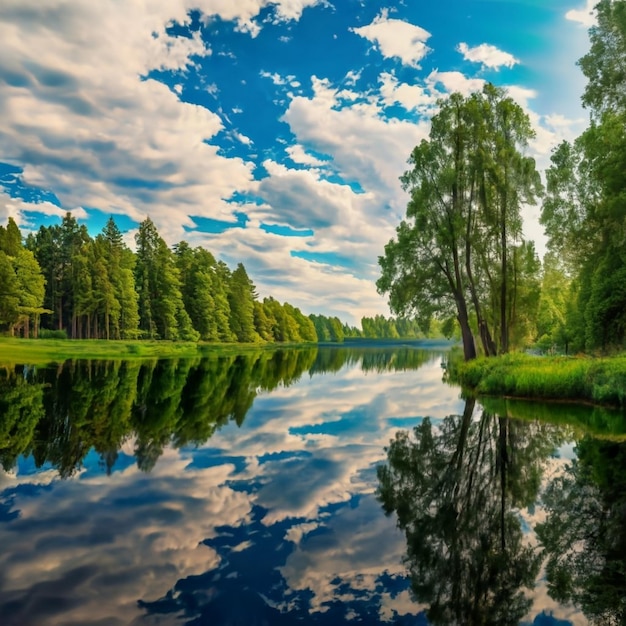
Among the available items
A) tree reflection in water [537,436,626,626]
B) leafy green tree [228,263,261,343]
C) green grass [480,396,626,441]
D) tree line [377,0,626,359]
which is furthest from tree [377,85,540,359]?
leafy green tree [228,263,261,343]

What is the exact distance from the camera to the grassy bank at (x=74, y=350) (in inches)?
1585

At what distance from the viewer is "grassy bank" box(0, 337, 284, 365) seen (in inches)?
1585

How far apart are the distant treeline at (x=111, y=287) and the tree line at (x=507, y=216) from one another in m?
47.1

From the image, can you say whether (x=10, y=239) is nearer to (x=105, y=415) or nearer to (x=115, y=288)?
(x=115, y=288)

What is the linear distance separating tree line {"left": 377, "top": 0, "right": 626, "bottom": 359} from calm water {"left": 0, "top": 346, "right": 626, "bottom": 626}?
51.9ft

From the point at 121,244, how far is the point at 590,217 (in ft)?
229

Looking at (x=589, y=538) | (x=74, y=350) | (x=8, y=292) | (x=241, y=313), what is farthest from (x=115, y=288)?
(x=589, y=538)

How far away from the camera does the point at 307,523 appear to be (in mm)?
6004

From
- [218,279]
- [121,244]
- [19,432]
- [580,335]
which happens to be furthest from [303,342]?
[19,432]

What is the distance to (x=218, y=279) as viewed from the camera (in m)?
84.5

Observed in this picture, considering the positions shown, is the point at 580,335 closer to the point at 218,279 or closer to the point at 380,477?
the point at 380,477

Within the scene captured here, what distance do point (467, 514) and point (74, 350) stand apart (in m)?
50.9

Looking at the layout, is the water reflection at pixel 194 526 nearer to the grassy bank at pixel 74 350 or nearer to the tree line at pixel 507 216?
the tree line at pixel 507 216

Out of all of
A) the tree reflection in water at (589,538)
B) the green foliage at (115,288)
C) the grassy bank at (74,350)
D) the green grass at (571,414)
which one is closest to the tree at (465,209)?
the green grass at (571,414)
